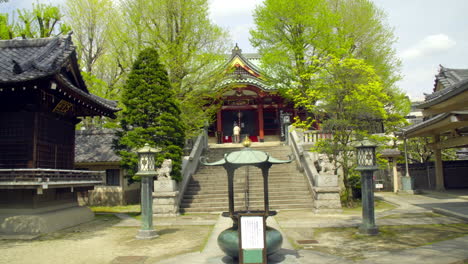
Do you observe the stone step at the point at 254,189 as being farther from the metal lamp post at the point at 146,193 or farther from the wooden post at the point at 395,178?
the wooden post at the point at 395,178

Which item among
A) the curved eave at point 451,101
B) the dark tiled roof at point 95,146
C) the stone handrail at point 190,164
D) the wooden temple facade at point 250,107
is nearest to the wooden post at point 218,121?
the wooden temple facade at point 250,107

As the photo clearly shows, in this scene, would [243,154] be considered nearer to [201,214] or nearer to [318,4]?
[201,214]

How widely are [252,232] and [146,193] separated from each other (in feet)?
18.1

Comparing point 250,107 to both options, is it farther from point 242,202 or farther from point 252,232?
point 252,232

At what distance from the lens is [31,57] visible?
1357cm

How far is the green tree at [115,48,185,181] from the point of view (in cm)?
1662

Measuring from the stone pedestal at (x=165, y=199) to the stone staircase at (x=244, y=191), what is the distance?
1029 millimetres

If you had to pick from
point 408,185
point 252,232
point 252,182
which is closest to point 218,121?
point 252,182

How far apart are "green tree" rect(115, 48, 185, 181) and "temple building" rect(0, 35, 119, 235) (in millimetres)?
1919

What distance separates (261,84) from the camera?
27.6m

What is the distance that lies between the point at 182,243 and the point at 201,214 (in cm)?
580

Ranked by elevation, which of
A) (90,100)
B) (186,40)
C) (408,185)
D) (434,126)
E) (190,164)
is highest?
(186,40)

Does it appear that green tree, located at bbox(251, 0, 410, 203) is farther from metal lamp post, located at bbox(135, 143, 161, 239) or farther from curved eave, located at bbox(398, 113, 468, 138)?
metal lamp post, located at bbox(135, 143, 161, 239)

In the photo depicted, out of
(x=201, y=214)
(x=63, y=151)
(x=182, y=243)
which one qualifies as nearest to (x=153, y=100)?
(x=63, y=151)
